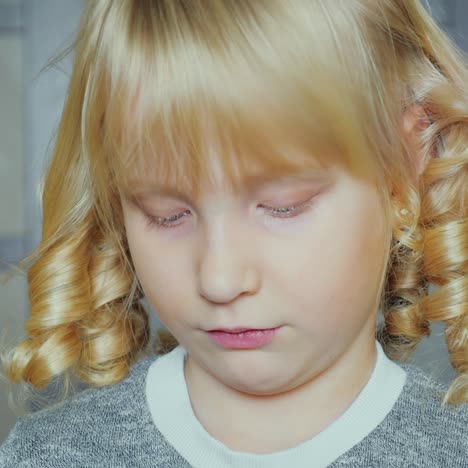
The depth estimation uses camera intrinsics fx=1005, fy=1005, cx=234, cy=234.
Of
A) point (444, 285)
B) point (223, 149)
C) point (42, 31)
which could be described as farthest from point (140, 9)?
point (42, 31)

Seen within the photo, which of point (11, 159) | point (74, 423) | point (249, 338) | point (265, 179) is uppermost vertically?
point (265, 179)

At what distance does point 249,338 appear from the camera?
99cm

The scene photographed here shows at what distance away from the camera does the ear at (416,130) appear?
1090mm

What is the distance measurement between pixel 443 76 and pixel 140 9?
35 centimetres

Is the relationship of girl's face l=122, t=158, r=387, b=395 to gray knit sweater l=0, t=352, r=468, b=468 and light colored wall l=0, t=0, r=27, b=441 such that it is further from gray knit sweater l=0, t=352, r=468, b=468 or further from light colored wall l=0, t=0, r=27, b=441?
light colored wall l=0, t=0, r=27, b=441

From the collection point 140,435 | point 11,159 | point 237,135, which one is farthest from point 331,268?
point 11,159

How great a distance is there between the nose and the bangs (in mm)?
61

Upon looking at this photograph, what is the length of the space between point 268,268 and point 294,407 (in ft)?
0.67

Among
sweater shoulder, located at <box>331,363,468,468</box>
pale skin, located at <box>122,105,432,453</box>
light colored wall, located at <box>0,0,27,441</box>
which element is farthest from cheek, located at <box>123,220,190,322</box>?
light colored wall, located at <box>0,0,27,441</box>

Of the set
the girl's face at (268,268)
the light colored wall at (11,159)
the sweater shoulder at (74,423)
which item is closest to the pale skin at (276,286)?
the girl's face at (268,268)

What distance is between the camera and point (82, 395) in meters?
1.26

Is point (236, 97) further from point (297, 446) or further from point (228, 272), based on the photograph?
point (297, 446)

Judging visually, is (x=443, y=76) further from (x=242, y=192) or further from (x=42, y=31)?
(x=42, y=31)

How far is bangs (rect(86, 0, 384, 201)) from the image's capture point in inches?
36.5
